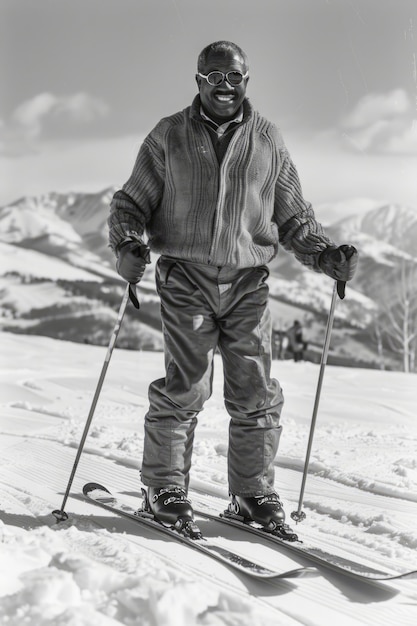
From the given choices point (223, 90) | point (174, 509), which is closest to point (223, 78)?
point (223, 90)

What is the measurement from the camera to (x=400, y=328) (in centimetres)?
1160

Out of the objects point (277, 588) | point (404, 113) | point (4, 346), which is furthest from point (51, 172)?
point (277, 588)

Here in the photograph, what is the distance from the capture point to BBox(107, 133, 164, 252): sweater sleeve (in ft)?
7.19

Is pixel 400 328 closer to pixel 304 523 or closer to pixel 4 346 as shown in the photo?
pixel 4 346

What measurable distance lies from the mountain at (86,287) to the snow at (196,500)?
4.96 m

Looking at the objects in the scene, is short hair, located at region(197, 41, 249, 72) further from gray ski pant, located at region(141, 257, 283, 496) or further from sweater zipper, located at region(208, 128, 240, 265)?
gray ski pant, located at region(141, 257, 283, 496)

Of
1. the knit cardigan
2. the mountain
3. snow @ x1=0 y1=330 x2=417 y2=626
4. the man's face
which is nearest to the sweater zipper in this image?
the knit cardigan

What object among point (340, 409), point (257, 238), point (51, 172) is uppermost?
point (51, 172)

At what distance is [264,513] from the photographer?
2143mm

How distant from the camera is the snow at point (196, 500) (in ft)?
5.12

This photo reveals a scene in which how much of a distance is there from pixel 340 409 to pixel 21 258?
6.86 meters

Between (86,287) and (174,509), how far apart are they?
828 centimetres

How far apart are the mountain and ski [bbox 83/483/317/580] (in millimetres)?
6905

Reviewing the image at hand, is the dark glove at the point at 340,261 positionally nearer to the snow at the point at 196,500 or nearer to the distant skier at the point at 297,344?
the snow at the point at 196,500
